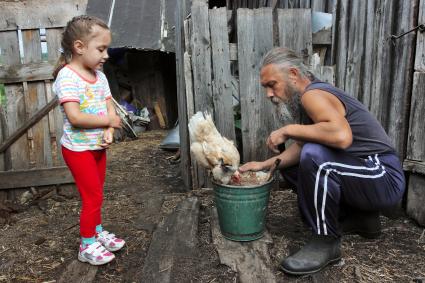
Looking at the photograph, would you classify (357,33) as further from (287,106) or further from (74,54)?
(74,54)

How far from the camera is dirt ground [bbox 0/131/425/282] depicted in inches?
113

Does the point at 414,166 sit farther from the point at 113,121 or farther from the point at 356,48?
the point at 113,121

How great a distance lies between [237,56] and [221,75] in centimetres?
26

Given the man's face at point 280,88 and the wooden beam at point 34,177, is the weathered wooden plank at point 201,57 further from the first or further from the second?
the wooden beam at point 34,177

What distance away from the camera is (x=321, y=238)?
112 inches

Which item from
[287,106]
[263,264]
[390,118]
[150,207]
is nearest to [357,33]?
[390,118]

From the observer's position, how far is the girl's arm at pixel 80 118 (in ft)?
9.01

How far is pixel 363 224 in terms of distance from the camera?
10.7 feet

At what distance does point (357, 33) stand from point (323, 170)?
1909 mm

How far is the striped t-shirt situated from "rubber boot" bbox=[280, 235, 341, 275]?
1.58m

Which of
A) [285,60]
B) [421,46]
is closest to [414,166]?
[421,46]

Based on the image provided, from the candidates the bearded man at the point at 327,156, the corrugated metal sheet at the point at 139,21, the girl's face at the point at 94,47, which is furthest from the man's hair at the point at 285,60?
the corrugated metal sheet at the point at 139,21

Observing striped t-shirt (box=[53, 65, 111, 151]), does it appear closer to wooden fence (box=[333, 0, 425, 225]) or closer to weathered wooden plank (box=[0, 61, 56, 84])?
weathered wooden plank (box=[0, 61, 56, 84])

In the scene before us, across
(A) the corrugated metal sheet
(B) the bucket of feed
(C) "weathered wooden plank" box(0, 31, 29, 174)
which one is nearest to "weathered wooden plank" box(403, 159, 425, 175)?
(B) the bucket of feed
